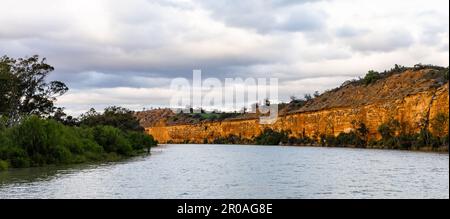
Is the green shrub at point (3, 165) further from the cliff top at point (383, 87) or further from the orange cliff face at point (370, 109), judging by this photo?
the cliff top at point (383, 87)

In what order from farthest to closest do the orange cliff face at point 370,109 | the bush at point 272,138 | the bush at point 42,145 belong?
1. the bush at point 272,138
2. the orange cliff face at point 370,109
3. the bush at point 42,145

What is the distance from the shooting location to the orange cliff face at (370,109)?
79.0 m

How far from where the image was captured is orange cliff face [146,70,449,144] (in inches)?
3110

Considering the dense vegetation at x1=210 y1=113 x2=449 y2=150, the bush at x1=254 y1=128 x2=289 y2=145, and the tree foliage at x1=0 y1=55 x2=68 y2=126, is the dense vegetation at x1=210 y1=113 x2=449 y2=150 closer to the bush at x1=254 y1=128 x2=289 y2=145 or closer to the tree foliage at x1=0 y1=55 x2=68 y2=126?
the bush at x1=254 y1=128 x2=289 y2=145

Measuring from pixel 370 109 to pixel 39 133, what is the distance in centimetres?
6282

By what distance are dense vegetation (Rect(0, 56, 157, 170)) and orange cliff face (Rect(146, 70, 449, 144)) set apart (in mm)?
34498

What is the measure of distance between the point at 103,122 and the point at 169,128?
84.4 metres

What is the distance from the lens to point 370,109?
307 ft

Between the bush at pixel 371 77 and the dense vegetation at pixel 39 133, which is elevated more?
the bush at pixel 371 77

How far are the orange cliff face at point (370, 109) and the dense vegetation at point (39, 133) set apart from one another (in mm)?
34498

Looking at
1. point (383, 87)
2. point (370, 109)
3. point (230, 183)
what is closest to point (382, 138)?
point (370, 109)

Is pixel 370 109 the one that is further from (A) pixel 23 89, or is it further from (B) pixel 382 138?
(A) pixel 23 89

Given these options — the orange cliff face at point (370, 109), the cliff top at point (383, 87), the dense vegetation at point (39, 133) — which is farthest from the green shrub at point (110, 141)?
the cliff top at point (383, 87)
